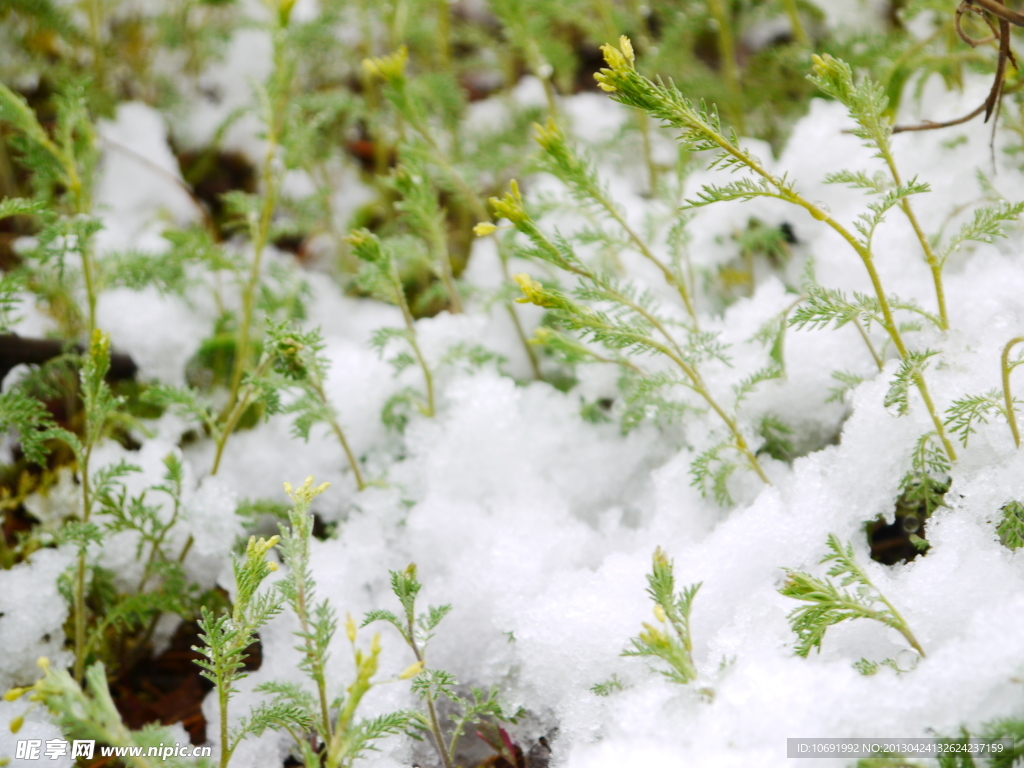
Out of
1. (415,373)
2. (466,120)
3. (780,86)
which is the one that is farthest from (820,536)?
(466,120)

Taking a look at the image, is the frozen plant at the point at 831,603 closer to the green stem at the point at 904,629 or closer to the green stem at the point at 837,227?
the green stem at the point at 904,629

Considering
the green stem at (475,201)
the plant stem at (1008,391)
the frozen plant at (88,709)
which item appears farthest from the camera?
the green stem at (475,201)

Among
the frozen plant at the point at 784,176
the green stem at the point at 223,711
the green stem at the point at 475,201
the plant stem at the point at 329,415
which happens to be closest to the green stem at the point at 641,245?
the frozen plant at the point at 784,176

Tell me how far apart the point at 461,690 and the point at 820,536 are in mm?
706

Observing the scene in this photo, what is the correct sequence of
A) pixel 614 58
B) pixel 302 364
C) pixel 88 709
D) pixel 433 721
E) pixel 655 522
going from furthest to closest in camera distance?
pixel 655 522 < pixel 302 364 < pixel 433 721 < pixel 614 58 < pixel 88 709

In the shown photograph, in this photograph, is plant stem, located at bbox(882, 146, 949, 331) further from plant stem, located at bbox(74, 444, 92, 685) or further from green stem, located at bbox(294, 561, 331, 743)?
plant stem, located at bbox(74, 444, 92, 685)

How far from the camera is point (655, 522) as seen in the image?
1.37 m

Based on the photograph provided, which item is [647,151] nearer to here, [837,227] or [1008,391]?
[837,227]

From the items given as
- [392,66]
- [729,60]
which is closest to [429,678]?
[392,66]

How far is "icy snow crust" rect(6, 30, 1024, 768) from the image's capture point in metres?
0.93

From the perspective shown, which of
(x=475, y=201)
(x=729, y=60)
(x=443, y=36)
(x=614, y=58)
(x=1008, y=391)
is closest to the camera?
(x=614, y=58)

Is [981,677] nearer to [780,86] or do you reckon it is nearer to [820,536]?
[820,536]

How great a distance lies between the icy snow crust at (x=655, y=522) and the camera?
36.6 inches

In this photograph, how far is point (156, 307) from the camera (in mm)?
1849
